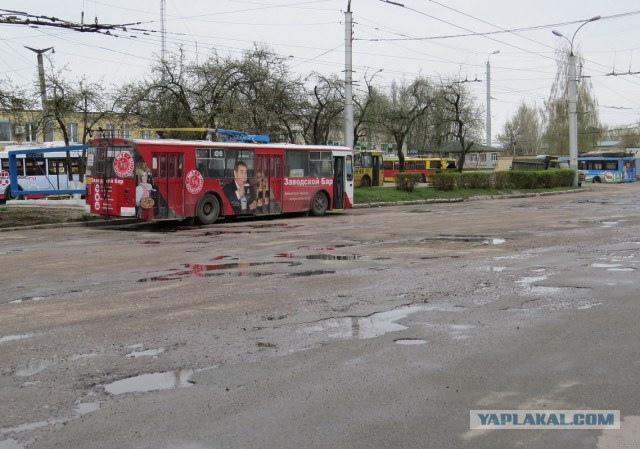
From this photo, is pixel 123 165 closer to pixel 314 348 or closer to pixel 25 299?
pixel 25 299

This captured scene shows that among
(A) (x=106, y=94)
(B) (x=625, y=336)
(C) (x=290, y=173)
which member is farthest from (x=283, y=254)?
(A) (x=106, y=94)

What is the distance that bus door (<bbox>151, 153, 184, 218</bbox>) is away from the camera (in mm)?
20297

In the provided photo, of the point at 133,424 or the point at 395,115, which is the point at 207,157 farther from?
the point at 395,115

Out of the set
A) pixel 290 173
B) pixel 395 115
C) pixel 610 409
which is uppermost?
pixel 395 115

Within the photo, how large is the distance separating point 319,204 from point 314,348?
20390mm

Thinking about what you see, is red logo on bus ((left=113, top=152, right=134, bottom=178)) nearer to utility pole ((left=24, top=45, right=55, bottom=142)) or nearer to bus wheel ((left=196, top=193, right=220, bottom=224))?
bus wheel ((left=196, top=193, right=220, bottom=224))

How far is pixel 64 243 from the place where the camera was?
16.3 metres

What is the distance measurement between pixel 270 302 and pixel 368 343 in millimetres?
2284

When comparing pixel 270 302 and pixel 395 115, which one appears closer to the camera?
pixel 270 302

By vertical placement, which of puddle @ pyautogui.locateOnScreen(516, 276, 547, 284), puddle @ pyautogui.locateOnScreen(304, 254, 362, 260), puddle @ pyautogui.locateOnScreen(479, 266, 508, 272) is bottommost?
puddle @ pyautogui.locateOnScreen(516, 276, 547, 284)

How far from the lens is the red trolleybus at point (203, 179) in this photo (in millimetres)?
20125

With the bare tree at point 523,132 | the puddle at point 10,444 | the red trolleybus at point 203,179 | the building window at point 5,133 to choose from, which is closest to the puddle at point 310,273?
the puddle at point 10,444

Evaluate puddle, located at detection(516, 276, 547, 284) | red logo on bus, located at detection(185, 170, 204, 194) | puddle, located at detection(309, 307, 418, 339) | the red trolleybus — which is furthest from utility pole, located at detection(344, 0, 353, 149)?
puddle, located at detection(309, 307, 418, 339)

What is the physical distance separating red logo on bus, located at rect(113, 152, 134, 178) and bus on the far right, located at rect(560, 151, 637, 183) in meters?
59.2
